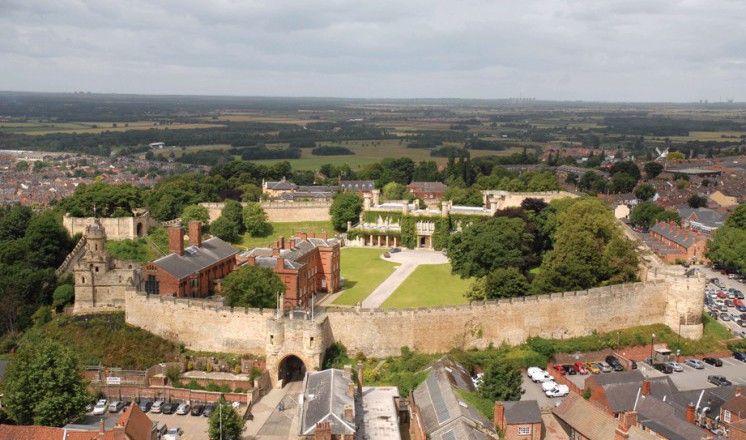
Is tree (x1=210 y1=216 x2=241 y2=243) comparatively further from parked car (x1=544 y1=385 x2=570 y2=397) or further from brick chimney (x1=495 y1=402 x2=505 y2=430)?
brick chimney (x1=495 y1=402 x2=505 y2=430)

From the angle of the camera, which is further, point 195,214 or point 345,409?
point 195,214

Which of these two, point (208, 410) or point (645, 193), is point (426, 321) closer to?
point (208, 410)

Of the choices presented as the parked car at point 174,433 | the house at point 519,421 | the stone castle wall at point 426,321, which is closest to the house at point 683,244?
the stone castle wall at point 426,321

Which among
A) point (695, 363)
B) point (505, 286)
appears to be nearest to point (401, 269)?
point (505, 286)

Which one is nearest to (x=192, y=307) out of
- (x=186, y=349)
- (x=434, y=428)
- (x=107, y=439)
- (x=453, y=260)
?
(x=186, y=349)

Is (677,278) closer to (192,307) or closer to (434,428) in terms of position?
(434,428)

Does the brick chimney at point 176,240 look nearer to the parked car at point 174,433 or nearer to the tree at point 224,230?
the parked car at point 174,433

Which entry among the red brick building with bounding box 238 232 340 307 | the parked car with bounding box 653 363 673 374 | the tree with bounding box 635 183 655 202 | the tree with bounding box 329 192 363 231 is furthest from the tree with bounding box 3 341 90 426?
the tree with bounding box 635 183 655 202
